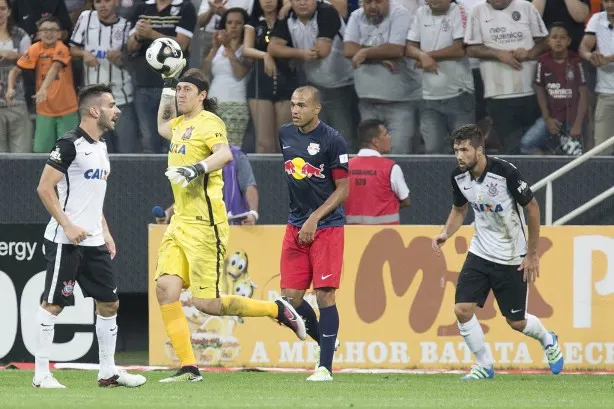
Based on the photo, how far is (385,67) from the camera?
14.1 metres

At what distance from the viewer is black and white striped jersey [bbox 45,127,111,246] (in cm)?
947

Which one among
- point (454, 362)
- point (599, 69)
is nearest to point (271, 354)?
point (454, 362)

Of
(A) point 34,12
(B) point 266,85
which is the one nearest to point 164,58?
(B) point 266,85

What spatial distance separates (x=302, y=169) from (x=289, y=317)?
118 cm

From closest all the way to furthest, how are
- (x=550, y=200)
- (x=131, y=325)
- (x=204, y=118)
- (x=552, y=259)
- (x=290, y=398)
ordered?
(x=290, y=398)
(x=204, y=118)
(x=552, y=259)
(x=550, y=200)
(x=131, y=325)

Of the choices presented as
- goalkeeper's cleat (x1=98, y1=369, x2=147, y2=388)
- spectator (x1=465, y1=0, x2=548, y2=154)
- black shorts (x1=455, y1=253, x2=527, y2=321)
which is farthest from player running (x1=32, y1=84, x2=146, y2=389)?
spectator (x1=465, y1=0, x2=548, y2=154)

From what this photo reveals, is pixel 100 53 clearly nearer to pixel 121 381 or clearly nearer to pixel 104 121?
pixel 104 121

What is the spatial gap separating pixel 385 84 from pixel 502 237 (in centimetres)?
362

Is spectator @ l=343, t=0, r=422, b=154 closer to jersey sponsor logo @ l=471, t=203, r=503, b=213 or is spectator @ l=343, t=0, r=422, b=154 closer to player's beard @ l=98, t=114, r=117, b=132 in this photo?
jersey sponsor logo @ l=471, t=203, r=503, b=213

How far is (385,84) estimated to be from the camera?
1404 centimetres

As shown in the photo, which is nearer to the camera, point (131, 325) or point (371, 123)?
point (371, 123)

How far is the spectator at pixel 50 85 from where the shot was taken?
14.4m

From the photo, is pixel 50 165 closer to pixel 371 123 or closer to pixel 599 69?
pixel 371 123

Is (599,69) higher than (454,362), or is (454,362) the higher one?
(599,69)
